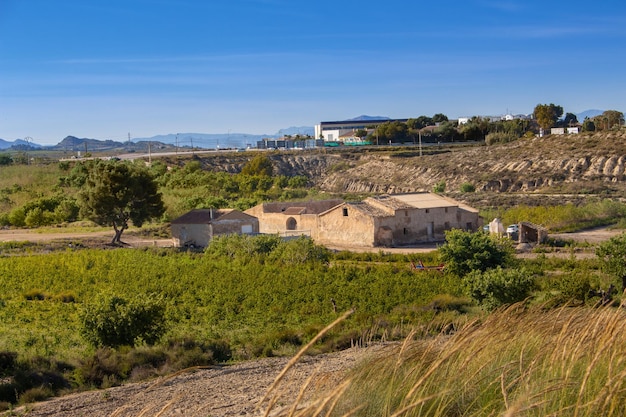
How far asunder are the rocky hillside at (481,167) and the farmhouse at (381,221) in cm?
2422

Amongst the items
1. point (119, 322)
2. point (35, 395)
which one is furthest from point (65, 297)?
point (35, 395)

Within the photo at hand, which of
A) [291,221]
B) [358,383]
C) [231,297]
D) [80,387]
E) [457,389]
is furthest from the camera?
[291,221]

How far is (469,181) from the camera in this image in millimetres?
77125

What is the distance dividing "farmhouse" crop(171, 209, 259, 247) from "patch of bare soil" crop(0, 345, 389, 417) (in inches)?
1108

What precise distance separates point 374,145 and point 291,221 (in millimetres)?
65483

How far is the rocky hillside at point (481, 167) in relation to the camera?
71812 millimetres

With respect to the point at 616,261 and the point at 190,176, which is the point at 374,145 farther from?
the point at 616,261

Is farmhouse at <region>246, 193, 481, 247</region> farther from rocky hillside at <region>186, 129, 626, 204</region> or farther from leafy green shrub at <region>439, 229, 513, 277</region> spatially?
rocky hillside at <region>186, 129, 626, 204</region>

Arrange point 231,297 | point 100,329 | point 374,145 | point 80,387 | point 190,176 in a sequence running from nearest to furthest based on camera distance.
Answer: point 80,387, point 100,329, point 231,297, point 190,176, point 374,145

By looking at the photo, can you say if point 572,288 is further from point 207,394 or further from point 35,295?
point 35,295

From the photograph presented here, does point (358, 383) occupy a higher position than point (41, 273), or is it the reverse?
point (358, 383)

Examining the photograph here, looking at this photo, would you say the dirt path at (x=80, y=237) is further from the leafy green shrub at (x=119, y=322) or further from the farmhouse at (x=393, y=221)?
the leafy green shrub at (x=119, y=322)

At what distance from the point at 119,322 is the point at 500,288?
11136mm

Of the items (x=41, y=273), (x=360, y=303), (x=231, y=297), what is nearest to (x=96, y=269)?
(x=41, y=273)
